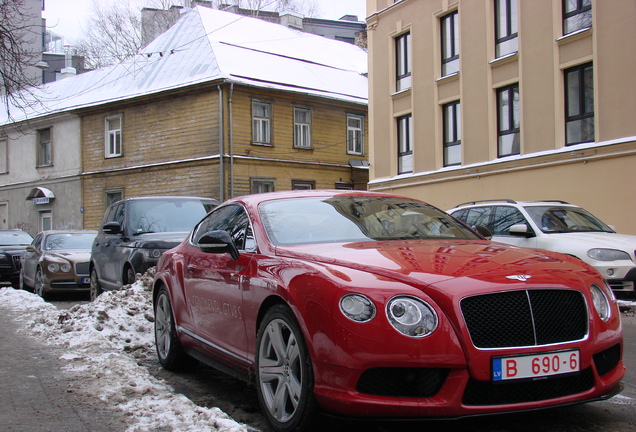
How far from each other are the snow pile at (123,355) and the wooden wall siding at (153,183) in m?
16.4

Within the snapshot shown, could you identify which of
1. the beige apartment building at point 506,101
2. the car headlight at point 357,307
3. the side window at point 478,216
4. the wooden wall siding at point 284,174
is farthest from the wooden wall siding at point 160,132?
the car headlight at point 357,307

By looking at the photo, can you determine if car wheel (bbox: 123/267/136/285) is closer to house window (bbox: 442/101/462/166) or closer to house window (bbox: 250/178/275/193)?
house window (bbox: 442/101/462/166)

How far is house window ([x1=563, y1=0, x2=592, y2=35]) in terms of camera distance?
17141 millimetres

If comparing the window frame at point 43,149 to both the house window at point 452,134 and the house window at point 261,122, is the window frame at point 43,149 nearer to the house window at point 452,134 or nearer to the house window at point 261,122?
the house window at point 261,122

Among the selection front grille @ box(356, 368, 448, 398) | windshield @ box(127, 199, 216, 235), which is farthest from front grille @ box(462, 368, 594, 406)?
windshield @ box(127, 199, 216, 235)

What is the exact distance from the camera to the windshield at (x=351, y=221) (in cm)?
473

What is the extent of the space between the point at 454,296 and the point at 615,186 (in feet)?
46.7

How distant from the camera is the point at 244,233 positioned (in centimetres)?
504

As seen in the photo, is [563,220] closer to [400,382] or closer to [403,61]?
[400,382]

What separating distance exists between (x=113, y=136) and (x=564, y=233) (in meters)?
25.5

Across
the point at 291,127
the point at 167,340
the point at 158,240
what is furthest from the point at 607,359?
the point at 291,127

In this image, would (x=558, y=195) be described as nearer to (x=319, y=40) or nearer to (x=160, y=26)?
(x=319, y=40)

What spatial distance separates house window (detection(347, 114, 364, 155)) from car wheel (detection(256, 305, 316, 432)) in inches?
1121

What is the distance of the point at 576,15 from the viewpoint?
1748 centimetres
